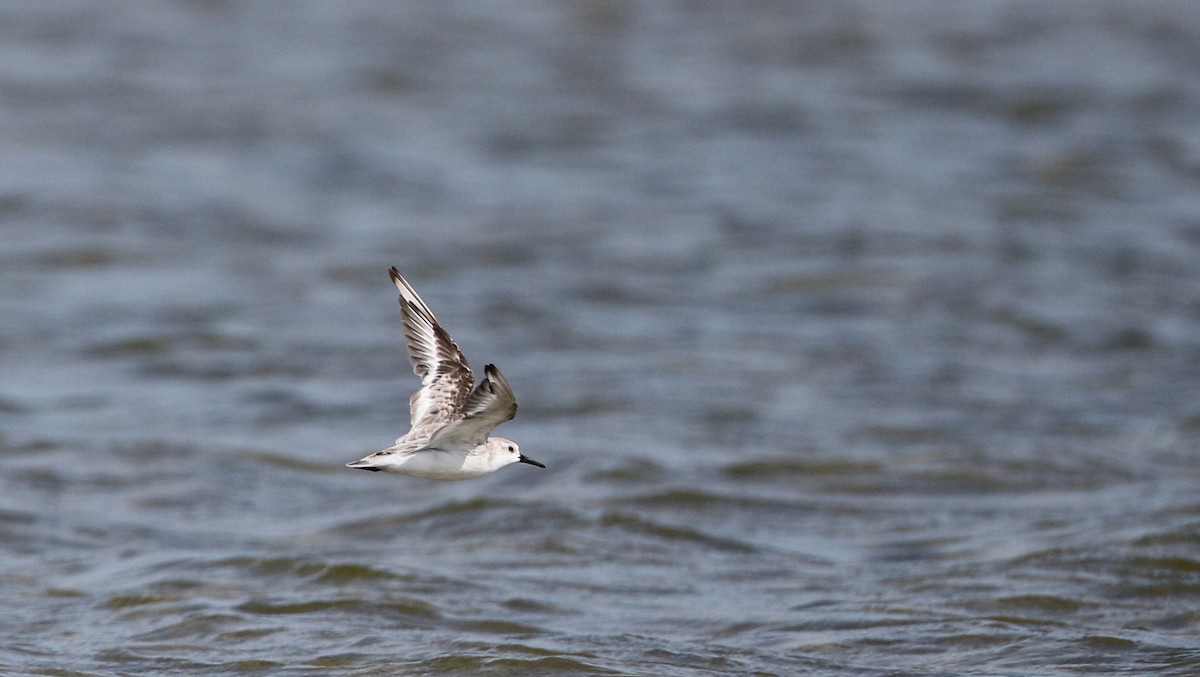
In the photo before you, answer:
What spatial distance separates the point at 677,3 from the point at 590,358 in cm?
975

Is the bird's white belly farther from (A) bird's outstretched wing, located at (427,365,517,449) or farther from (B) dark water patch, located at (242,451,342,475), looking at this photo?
(B) dark water patch, located at (242,451,342,475)

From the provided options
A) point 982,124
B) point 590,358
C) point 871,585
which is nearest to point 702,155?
point 982,124

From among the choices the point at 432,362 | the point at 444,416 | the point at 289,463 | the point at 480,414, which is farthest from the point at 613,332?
the point at 480,414

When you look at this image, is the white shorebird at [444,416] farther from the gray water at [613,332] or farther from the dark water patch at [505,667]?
the gray water at [613,332]

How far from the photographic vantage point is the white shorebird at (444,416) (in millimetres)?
6105

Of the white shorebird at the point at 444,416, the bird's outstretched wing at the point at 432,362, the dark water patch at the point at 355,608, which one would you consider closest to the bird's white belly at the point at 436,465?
the white shorebird at the point at 444,416

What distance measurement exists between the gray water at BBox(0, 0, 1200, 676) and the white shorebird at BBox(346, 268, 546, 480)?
149 cm

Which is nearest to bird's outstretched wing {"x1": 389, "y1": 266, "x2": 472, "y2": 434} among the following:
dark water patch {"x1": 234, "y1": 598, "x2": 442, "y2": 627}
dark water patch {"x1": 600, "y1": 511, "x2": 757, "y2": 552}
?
dark water patch {"x1": 234, "y1": 598, "x2": 442, "y2": 627}

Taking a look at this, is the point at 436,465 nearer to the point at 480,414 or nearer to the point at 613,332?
the point at 480,414

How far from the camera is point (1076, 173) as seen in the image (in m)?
18.0

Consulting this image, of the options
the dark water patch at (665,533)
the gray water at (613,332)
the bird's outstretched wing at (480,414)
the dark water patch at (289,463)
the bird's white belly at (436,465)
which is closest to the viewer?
the bird's outstretched wing at (480,414)

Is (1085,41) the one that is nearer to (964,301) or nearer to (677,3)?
(677,3)

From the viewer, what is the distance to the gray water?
336 inches

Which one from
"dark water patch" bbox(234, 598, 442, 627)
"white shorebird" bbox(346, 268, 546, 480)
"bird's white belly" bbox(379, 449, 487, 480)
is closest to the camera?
"white shorebird" bbox(346, 268, 546, 480)
